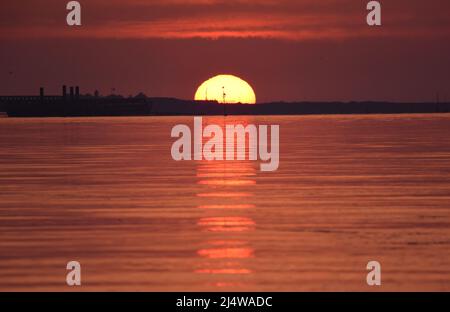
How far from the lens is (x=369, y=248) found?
21.6 metres

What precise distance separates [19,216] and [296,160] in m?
25.2

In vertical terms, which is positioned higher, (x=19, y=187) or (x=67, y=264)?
(x=19, y=187)

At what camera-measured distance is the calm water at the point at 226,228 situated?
61.1 ft

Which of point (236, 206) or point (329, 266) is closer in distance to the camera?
point (329, 266)

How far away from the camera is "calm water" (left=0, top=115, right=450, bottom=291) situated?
18609mm

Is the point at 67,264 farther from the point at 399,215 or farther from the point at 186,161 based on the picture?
the point at 186,161

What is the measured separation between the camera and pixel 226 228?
25.2m
